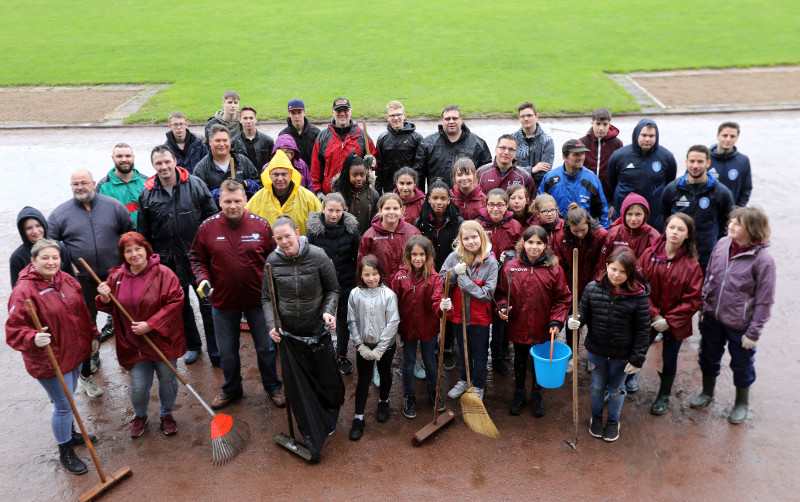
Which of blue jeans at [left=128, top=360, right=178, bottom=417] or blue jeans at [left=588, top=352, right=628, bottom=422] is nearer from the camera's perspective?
blue jeans at [left=588, top=352, right=628, bottom=422]

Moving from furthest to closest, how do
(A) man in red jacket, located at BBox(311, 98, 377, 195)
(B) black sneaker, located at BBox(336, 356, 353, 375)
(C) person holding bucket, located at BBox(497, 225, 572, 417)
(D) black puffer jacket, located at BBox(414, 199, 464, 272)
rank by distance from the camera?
(A) man in red jacket, located at BBox(311, 98, 377, 195), (B) black sneaker, located at BBox(336, 356, 353, 375), (D) black puffer jacket, located at BBox(414, 199, 464, 272), (C) person holding bucket, located at BBox(497, 225, 572, 417)

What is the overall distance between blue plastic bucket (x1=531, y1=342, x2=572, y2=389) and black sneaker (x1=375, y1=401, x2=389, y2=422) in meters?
1.56

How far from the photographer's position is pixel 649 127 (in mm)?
7641

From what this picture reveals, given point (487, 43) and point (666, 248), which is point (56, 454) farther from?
point (487, 43)

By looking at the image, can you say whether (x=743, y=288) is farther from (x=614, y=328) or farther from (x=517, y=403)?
(x=517, y=403)

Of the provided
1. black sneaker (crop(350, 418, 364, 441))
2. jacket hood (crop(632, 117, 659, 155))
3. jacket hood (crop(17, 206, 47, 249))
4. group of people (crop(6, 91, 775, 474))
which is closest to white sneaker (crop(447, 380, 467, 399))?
group of people (crop(6, 91, 775, 474))

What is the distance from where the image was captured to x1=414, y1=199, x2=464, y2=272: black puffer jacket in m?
6.74

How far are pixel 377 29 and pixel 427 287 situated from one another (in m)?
26.4

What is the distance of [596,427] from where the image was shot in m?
5.84

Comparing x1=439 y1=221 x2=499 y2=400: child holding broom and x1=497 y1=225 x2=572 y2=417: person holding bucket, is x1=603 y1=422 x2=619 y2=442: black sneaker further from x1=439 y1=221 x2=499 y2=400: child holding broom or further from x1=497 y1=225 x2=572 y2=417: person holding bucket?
x1=439 y1=221 x2=499 y2=400: child holding broom

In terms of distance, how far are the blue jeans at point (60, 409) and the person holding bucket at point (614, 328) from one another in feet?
15.4

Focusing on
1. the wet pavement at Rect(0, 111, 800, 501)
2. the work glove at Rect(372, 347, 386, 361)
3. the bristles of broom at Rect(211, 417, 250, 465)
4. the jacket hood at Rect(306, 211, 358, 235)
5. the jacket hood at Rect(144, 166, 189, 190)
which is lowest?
the wet pavement at Rect(0, 111, 800, 501)

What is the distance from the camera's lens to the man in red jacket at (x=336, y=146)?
859 cm

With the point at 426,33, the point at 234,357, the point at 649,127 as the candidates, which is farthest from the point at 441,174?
the point at 426,33
